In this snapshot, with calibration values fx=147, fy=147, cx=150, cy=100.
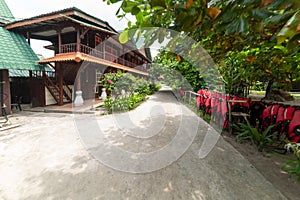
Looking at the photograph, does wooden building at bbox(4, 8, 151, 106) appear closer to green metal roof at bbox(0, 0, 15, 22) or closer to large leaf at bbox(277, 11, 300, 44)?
green metal roof at bbox(0, 0, 15, 22)

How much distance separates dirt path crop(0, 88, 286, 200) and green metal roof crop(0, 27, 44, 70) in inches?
145

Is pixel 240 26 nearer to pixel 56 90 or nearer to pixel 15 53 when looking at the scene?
pixel 15 53

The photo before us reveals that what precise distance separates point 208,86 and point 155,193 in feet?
31.6

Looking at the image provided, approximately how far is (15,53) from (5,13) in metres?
5.00

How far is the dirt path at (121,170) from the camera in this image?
202cm

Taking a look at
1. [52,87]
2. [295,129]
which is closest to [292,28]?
[295,129]

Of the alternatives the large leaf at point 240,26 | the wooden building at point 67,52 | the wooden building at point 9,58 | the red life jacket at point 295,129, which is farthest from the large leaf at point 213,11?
the wooden building at point 67,52

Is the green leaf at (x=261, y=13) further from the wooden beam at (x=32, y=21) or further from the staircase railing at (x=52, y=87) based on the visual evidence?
the staircase railing at (x=52, y=87)

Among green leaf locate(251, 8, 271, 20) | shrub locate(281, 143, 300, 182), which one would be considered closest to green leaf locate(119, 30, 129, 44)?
green leaf locate(251, 8, 271, 20)

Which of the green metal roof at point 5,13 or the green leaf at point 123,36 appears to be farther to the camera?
the green metal roof at point 5,13

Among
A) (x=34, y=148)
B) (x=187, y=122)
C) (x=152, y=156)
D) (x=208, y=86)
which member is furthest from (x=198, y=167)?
(x=208, y=86)

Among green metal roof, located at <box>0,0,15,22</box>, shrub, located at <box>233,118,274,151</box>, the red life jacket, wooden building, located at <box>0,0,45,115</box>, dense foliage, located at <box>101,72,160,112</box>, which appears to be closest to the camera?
the red life jacket

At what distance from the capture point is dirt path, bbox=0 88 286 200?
202 cm

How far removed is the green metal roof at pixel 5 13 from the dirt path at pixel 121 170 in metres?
8.89
